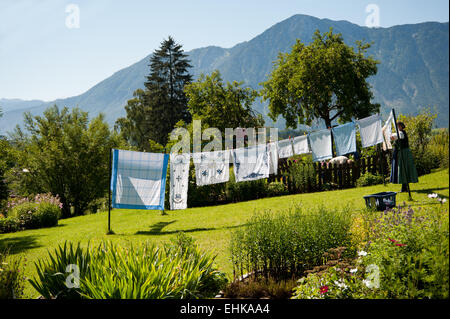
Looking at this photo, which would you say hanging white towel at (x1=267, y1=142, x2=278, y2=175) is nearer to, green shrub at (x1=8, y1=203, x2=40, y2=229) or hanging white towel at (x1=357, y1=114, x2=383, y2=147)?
hanging white towel at (x1=357, y1=114, x2=383, y2=147)

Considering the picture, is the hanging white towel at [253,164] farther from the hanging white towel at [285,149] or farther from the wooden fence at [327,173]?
the wooden fence at [327,173]

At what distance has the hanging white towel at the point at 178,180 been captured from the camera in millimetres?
8781

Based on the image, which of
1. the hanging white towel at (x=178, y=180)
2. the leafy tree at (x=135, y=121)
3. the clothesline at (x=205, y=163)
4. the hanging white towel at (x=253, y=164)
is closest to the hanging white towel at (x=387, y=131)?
the clothesline at (x=205, y=163)

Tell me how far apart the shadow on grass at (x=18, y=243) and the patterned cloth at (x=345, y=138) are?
9238 millimetres

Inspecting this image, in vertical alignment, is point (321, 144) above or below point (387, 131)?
below

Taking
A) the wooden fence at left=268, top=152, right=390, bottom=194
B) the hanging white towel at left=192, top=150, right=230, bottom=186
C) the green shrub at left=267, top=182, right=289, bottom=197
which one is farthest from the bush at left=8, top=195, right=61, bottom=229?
the wooden fence at left=268, top=152, right=390, bottom=194

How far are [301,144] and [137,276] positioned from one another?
28.3ft

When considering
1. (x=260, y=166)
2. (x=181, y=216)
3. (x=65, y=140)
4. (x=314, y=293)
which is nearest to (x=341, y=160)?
(x=260, y=166)

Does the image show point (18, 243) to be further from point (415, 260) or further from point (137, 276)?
point (415, 260)

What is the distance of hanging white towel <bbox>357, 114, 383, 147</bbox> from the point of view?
31.9 ft

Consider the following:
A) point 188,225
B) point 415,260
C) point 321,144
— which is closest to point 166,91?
point 321,144

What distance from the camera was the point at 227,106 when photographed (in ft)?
76.9

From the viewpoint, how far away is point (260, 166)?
411 inches
